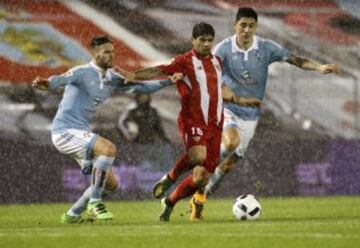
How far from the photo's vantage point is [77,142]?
1127 centimetres

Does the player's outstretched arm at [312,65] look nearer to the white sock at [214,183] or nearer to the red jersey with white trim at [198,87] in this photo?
the red jersey with white trim at [198,87]

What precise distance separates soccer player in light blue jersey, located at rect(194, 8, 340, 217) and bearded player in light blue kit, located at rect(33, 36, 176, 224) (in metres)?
1.42

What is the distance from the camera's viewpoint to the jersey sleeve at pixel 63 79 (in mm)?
10883

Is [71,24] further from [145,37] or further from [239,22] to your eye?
[239,22]

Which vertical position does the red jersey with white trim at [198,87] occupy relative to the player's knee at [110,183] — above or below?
above

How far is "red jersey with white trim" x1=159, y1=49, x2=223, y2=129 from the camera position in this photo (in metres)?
11.0

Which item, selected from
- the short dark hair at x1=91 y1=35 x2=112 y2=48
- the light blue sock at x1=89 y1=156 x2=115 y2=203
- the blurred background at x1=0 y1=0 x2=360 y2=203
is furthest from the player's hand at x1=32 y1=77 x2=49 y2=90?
the blurred background at x1=0 y1=0 x2=360 y2=203

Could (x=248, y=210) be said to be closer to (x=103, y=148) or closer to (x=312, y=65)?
(x=103, y=148)

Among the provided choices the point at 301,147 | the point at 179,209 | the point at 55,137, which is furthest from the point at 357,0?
the point at 55,137

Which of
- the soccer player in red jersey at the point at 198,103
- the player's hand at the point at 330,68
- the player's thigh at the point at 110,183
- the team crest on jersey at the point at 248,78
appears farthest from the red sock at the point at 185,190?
the team crest on jersey at the point at 248,78

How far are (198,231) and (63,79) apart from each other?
261 cm

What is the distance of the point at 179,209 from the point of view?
14.5m

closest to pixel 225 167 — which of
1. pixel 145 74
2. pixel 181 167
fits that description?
pixel 181 167

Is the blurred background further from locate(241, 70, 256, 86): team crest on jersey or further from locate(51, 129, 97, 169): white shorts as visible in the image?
locate(51, 129, 97, 169): white shorts
